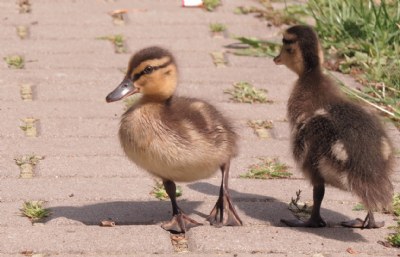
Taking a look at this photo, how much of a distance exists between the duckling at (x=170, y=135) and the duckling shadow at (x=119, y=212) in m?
0.20

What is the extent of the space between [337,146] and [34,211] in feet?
5.47

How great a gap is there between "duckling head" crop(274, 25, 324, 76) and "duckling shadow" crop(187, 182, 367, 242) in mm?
801

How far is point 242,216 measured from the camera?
5609mm

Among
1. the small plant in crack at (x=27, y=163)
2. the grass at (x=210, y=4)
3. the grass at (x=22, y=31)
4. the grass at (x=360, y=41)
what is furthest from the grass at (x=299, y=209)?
the grass at (x=210, y=4)

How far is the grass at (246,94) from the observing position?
739 centimetres

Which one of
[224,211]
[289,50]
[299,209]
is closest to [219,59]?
[289,50]

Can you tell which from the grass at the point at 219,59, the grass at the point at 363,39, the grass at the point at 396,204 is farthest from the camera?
the grass at the point at 219,59

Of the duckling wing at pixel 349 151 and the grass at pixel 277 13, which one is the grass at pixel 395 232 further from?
the grass at pixel 277 13

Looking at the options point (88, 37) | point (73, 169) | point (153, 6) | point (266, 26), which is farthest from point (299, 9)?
point (73, 169)

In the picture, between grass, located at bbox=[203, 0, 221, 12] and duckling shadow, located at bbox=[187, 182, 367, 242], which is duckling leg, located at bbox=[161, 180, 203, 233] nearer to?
duckling shadow, located at bbox=[187, 182, 367, 242]

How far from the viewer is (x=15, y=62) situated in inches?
307

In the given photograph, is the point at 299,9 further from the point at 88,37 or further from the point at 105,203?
the point at 105,203

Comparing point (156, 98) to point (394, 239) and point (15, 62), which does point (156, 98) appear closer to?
point (394, 239)

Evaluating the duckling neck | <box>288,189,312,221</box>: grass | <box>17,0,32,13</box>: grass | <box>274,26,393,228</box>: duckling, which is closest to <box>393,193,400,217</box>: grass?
<box>274,26,393,228</box>: duckling
